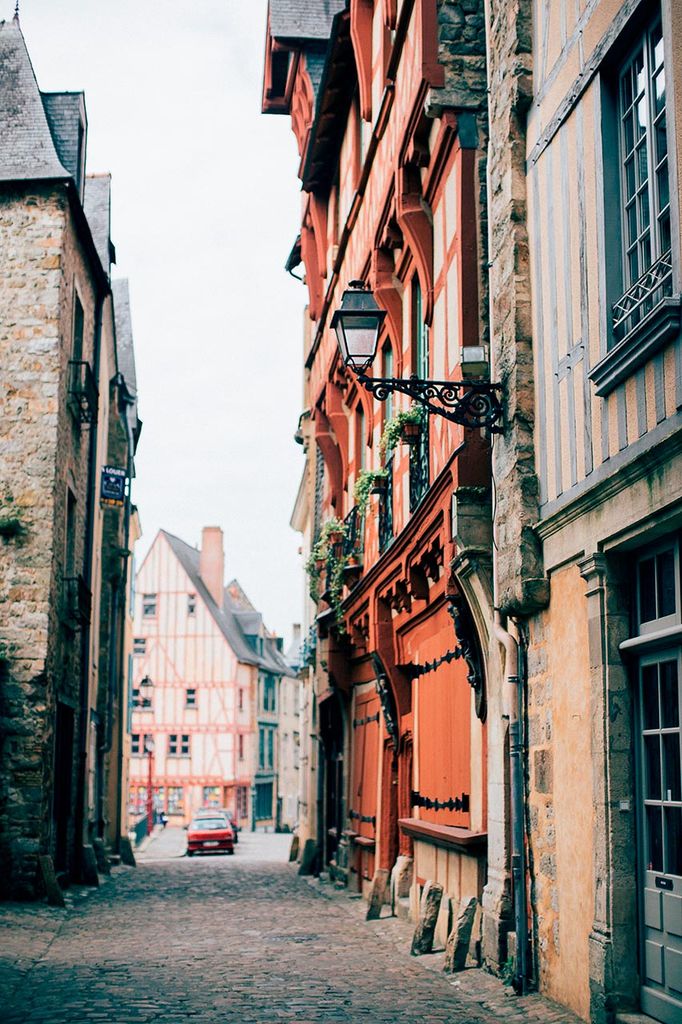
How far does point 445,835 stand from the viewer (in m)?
10.4

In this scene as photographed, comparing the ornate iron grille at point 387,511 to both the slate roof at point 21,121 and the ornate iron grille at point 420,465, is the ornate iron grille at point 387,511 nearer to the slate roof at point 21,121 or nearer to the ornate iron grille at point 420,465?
the ornate iron grille at point 420,465

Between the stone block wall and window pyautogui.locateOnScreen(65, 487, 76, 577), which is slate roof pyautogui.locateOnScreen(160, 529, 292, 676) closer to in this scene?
window pyautogui.locateOnScreen(65, 487, 76, 577)

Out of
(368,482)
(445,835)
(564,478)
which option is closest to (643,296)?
(564,478)

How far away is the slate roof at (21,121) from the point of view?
16656 mm

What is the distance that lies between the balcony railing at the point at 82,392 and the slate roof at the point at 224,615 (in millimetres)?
37483

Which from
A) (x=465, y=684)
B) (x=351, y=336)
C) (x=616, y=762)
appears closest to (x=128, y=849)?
(x=465, y=684)

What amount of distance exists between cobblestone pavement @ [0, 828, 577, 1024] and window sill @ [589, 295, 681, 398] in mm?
3147

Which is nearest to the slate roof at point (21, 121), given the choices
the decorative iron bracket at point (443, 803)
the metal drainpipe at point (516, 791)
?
the decorative iron bracket at point (443, 803)

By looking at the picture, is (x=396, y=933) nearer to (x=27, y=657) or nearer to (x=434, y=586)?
(x=434, y=586)

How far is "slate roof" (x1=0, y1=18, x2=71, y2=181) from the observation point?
1666 centimetres

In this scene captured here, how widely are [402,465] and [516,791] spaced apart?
5.32m

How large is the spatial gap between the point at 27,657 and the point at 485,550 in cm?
778

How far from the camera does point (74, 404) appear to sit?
17578 mm

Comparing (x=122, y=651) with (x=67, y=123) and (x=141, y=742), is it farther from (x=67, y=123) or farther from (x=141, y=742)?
(x=141, y=742)
